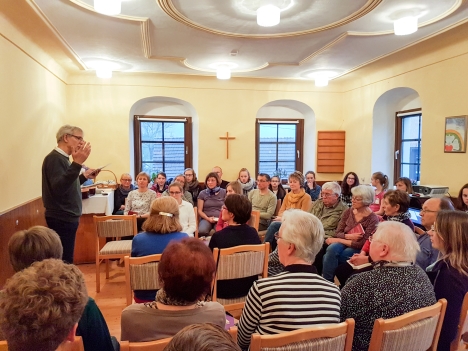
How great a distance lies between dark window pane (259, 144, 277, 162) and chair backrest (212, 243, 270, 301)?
194 inches

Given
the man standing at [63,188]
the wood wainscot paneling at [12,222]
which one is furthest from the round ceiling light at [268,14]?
the wood wainscot paneling at [12,222]

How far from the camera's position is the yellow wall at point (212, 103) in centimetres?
375

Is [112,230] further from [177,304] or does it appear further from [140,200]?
[177,304]

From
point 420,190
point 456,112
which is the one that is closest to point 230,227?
point 420,190

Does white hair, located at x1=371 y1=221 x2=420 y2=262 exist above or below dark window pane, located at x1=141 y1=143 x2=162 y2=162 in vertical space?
below

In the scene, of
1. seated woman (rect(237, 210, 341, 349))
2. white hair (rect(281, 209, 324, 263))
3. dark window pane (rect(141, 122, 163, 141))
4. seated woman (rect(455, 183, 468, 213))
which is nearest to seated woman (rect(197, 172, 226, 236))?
dark window pane (rect(141, 122, 163, 141))

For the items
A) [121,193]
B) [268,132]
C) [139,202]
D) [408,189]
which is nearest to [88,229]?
[139,202]

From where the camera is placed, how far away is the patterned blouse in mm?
4383

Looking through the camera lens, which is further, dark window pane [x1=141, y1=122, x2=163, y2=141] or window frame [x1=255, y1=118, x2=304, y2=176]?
window frame [x1=255, y1=118, x2=304, y2=176]

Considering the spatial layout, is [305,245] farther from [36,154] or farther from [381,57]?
[381,57]

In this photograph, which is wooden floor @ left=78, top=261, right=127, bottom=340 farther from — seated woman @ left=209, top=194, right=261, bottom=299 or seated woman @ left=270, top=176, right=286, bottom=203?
seated woman @ left=270, top=176, right=286, bottom=203

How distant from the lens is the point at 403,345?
1.34 metres

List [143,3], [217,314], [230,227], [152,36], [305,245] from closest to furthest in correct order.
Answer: [217,314] < [305,245] < [230,227] < [143,3] < [152,36]

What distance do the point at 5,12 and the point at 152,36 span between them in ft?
4.63
